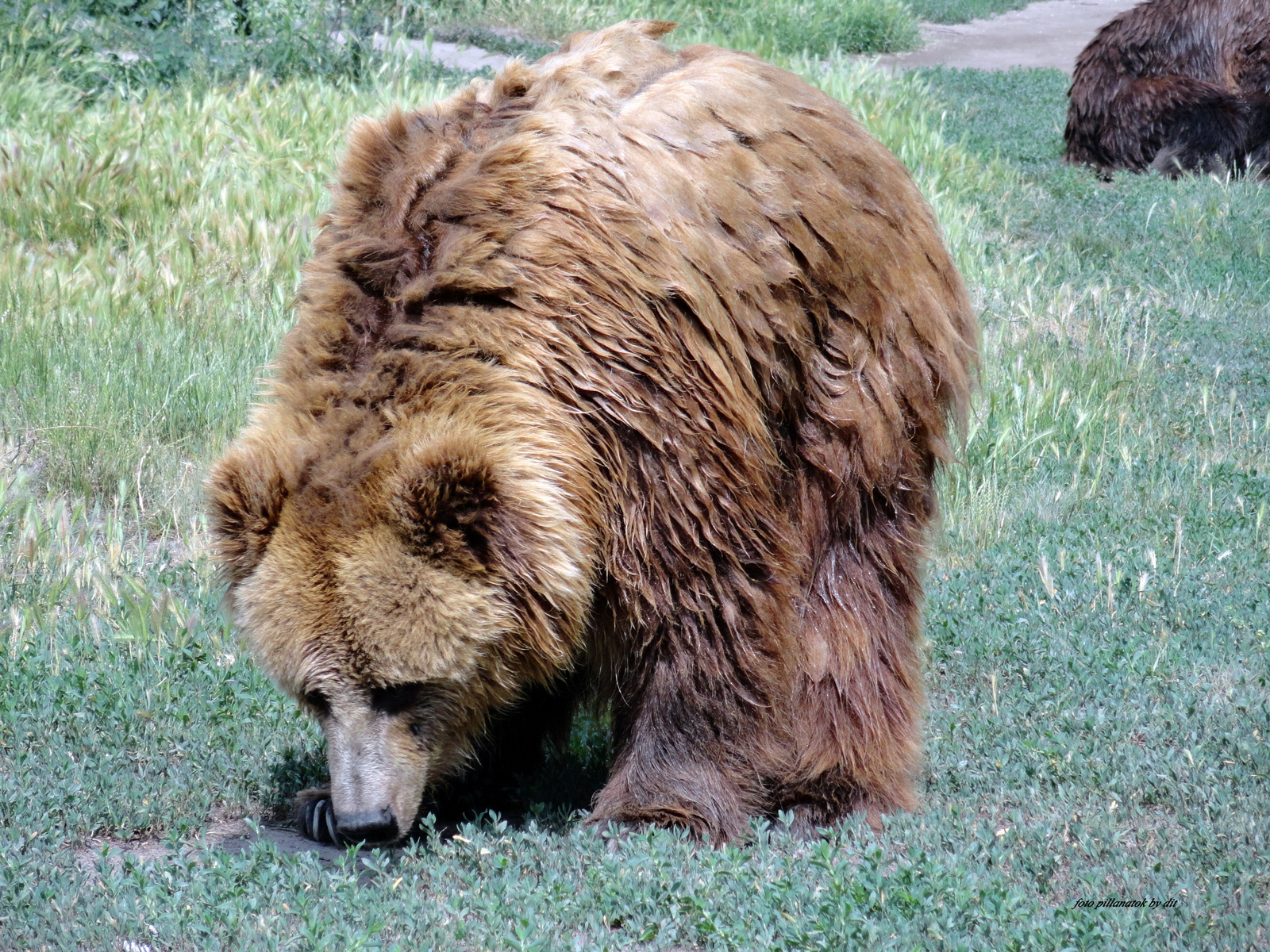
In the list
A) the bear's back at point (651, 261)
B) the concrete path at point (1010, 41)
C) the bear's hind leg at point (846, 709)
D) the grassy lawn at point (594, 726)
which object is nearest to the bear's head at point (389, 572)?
the bear's back at point (651, 261)

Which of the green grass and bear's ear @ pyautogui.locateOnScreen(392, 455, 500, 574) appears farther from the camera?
the green grass

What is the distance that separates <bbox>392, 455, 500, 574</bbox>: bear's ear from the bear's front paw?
1.13 metres

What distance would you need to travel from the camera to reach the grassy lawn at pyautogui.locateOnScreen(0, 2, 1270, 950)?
3.20m

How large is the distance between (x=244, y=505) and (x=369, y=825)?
2.96ft

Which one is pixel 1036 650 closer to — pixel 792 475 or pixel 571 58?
pixel 792 475

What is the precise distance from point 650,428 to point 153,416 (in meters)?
3.86

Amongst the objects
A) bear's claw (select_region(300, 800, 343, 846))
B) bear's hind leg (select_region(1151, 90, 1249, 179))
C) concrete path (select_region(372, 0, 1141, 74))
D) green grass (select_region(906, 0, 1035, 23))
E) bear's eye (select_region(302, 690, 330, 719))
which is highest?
green grass (select_region(906, 0, 1035, 23))

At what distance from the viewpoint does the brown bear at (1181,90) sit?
11117 mm

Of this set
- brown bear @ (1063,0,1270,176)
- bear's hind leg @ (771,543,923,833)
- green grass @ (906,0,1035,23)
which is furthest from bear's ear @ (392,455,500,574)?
green grass @ (906,0,1035,23)

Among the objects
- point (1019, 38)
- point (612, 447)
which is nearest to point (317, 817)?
point (612, 447)

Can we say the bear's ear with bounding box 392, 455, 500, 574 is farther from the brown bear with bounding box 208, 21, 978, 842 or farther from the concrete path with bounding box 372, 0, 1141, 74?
the concrete path with bounding box 372, 0, 1141, 74

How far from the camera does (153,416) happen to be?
623 centimetres

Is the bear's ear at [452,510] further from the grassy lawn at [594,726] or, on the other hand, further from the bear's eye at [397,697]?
the grassy lawn at [594,726]

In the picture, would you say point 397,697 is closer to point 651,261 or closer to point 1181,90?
point 651,261
